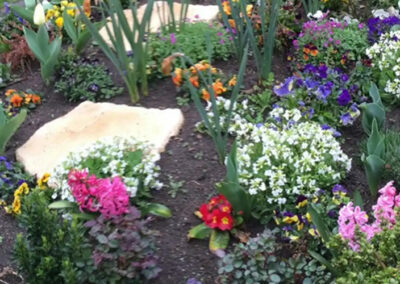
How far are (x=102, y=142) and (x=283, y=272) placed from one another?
136cm

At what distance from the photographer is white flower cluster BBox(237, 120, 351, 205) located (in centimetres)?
353

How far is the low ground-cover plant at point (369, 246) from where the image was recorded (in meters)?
2.73

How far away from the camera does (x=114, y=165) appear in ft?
11.9

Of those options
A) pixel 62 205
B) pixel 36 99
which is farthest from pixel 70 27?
pixel 62 205

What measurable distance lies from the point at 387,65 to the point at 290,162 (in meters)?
1.42

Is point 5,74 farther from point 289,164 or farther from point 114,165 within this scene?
point 289,164

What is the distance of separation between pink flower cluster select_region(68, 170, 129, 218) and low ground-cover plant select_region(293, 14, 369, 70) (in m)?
2.02

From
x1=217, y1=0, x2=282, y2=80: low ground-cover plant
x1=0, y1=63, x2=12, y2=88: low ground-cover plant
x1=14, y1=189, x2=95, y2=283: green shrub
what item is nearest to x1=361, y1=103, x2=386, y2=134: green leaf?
x1=217, y1=0, x2=282, y2=80: low ground-cover plant

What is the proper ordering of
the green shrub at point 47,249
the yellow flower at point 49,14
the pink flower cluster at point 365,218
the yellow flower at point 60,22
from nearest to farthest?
the pink flower cluster at point 365,218
the green shrub at point 47,249
the yellow flower at point 60,22
the yellow flower at point 49,14

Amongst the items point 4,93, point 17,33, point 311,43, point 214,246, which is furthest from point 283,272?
point 17,33

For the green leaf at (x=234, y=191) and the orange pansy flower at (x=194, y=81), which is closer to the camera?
the green leaf at (x=234, y=191)

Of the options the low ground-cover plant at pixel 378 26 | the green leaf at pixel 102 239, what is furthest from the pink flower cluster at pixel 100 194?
the low ground-cover plant at pixel 378 26

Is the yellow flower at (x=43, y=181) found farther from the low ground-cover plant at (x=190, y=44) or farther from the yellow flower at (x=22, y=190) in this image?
the low ground-cover plant at (x=190, y=44)

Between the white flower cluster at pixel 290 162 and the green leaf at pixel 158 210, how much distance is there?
1.42 ft
